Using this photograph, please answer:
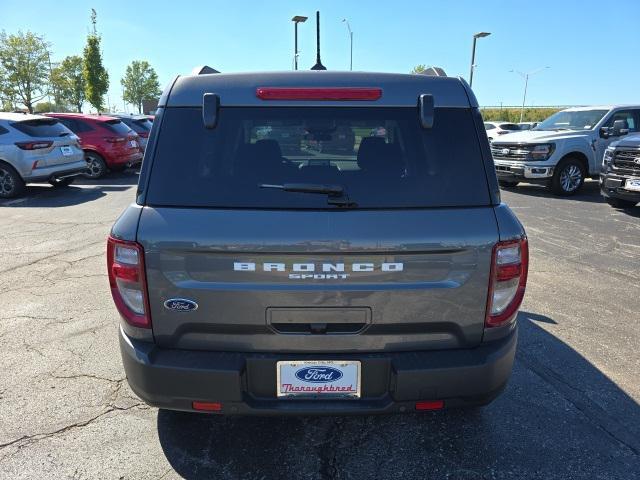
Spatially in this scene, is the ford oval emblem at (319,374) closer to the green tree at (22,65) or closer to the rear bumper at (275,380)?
the rear bumper at (275,380)

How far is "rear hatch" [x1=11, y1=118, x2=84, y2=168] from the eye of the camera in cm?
984

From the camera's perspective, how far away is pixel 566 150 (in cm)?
1060

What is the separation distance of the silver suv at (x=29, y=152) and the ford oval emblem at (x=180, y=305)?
960cm

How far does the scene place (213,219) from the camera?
2006 mm

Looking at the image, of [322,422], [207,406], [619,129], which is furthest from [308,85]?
[619,129]

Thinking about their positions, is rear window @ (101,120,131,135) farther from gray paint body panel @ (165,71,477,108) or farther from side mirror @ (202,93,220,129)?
side mirror @ (202,93,220,129)

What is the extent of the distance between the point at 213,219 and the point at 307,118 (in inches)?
26.5

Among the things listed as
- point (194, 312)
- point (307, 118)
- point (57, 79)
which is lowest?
point (194, 312)

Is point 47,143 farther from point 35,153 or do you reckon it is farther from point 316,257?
point 316,257

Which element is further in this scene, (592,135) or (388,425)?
(592,135)

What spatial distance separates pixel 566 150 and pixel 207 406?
10795mm

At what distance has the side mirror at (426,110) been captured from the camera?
85.0 inches

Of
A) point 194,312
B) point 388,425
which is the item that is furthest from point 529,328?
point 194,312

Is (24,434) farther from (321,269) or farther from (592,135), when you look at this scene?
(592,135)
